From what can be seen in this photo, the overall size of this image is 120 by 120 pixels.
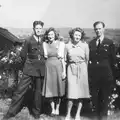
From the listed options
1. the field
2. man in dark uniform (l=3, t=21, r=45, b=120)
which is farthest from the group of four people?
the field

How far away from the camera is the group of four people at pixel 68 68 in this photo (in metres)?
4.27

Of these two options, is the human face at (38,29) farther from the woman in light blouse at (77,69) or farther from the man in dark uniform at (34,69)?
the woman in light blouse at (77,69)

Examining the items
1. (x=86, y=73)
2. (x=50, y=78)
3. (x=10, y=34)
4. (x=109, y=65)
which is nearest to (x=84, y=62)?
(x=86, y=73)

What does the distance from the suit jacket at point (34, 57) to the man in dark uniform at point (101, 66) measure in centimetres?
105

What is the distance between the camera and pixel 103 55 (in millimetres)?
4238

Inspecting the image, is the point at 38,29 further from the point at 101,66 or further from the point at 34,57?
the point at 101,66

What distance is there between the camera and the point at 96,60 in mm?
4301

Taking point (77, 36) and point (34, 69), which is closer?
point (77, 36)

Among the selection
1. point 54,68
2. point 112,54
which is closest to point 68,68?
point 54,68

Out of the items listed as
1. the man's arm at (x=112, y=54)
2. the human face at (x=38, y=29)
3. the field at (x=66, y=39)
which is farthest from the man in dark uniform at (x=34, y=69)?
the man's arm at (x=112, y=54)

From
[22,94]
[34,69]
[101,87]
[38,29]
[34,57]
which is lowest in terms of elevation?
[22,94]

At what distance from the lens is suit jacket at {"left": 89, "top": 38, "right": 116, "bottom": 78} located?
4.23 meters

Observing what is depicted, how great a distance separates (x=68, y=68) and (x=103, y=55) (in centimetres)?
78

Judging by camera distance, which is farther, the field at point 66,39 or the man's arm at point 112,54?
the field at point 66,39
